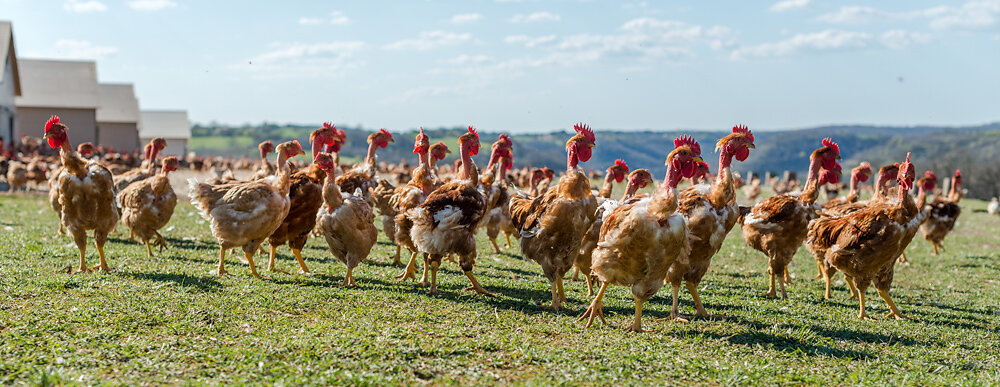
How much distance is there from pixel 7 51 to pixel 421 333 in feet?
153

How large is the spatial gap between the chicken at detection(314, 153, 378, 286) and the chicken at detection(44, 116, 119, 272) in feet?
9.55

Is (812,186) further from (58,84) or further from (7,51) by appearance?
(58,84)

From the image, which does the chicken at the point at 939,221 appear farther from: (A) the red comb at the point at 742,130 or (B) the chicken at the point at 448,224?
(B) the chicken at the point at 448,224

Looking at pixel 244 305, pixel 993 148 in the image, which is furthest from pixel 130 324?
pixel 993 148

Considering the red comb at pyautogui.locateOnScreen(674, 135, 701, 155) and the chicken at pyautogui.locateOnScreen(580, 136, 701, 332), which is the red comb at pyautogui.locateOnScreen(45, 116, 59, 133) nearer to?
the chicken at pyautogui.locateOnScreen(580, 136, 701, 332)

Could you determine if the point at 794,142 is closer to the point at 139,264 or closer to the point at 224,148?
the point at 224,148

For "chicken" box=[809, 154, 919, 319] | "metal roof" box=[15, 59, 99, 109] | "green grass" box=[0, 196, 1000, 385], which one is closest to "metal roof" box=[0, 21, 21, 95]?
"metal roof" box=[15, 59, 99, 109]

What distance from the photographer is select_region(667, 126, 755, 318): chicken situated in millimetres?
7695

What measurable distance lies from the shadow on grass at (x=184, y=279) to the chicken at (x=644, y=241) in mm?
4686

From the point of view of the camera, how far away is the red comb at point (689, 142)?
8469mm

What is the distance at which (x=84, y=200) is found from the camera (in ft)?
29.3

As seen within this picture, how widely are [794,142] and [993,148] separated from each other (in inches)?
865

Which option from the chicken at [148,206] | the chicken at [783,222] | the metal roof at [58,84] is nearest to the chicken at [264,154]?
the chicken at [148,206]

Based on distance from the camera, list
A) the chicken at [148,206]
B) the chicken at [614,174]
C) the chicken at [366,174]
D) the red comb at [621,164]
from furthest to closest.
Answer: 1. the chicken at [366,174]
2. the red comb at [621,164]
3. the chicken at [614,174]
4. the chicken at [148,206]
